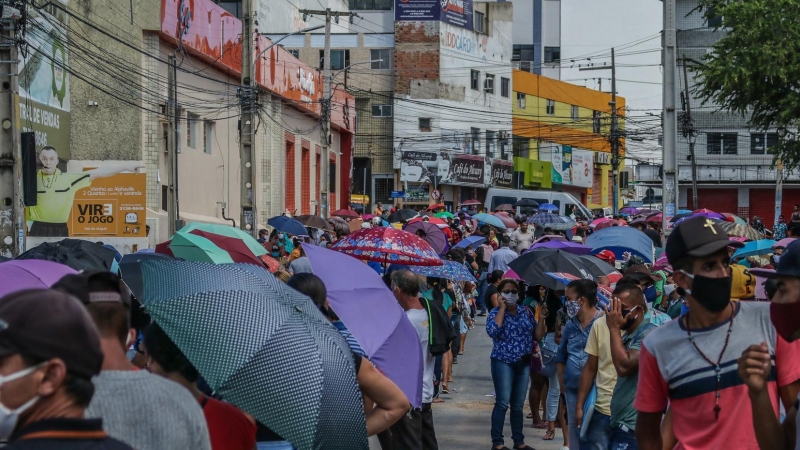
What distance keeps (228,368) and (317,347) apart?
1.50 feet

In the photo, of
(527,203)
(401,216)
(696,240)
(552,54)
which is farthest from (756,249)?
(552,54)

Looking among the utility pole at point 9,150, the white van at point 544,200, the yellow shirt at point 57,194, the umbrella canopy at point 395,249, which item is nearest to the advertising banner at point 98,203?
the yellow shirt at point 57,194

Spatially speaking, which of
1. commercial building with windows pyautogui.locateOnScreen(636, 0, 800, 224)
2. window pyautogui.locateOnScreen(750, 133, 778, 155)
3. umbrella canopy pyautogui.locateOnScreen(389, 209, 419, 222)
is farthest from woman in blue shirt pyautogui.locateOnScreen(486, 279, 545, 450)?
window pyautogui.locateOnScreen(750, 133, 778, 155)

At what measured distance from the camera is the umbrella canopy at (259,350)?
441 centimetres

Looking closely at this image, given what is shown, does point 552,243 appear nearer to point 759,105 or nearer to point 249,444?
point 249,444

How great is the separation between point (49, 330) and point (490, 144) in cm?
6299

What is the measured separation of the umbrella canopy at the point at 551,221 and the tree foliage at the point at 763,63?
8435 mm

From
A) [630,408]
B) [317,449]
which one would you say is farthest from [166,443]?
[630,408]

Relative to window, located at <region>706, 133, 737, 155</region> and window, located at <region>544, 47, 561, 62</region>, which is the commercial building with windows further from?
window, located at <region>544, 47, 561, 62</region>

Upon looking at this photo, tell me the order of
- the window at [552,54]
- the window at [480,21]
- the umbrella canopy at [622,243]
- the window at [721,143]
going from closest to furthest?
the umbrella canopy at [622,243]
the window at [721,143]
the window at [480,21]
the window at [552,54]

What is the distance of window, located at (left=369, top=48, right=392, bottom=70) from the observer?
60438 mm

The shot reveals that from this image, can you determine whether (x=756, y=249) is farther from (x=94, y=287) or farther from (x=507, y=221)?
(x=507, y=221)

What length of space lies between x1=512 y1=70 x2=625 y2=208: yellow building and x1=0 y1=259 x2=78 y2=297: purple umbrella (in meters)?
60.5

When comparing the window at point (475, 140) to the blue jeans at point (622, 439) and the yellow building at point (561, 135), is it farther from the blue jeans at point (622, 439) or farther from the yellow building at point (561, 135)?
the blue jeans at point (622, 439)
